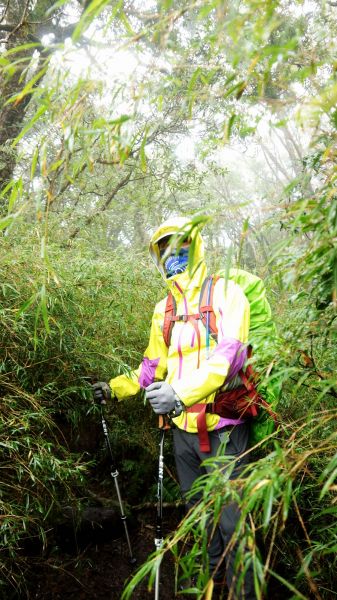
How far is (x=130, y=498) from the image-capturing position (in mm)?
3939

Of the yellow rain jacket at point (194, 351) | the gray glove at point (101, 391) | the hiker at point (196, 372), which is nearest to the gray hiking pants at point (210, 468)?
the hiker at point (196, 372)

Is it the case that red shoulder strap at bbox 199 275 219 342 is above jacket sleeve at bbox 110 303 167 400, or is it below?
above

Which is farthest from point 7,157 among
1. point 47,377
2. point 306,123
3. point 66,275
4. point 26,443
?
point 306,123

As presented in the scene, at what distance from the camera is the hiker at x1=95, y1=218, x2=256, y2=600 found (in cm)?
215

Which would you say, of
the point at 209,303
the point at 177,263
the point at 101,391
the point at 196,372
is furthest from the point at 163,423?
the point at 177,263

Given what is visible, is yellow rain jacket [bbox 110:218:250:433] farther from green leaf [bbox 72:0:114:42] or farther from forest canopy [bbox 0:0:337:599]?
green leaf [bbox 72:0:114:42]

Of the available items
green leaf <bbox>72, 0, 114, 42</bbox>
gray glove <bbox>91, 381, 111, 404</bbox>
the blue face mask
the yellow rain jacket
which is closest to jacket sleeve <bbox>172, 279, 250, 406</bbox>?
the yellow rain jacket

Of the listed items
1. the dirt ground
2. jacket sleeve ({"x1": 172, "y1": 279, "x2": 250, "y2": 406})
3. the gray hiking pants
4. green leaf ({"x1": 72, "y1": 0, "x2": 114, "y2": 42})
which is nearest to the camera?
green leaf ({"x1": 72, "y1": 0, "x2": 114, "y2": 42})

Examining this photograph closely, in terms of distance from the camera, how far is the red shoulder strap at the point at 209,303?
242 centimetres

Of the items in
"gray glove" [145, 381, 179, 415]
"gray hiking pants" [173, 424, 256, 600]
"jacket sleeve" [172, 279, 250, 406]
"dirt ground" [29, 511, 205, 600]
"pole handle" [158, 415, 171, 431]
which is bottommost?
"dirt ground" [29, 511, 205, 600]

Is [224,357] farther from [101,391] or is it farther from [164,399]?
[101,391]

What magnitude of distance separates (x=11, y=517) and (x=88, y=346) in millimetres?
1135

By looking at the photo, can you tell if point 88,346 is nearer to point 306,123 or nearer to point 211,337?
point 211,337

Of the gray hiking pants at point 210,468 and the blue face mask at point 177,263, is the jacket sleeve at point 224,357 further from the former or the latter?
the blue face mask at point 177,263
